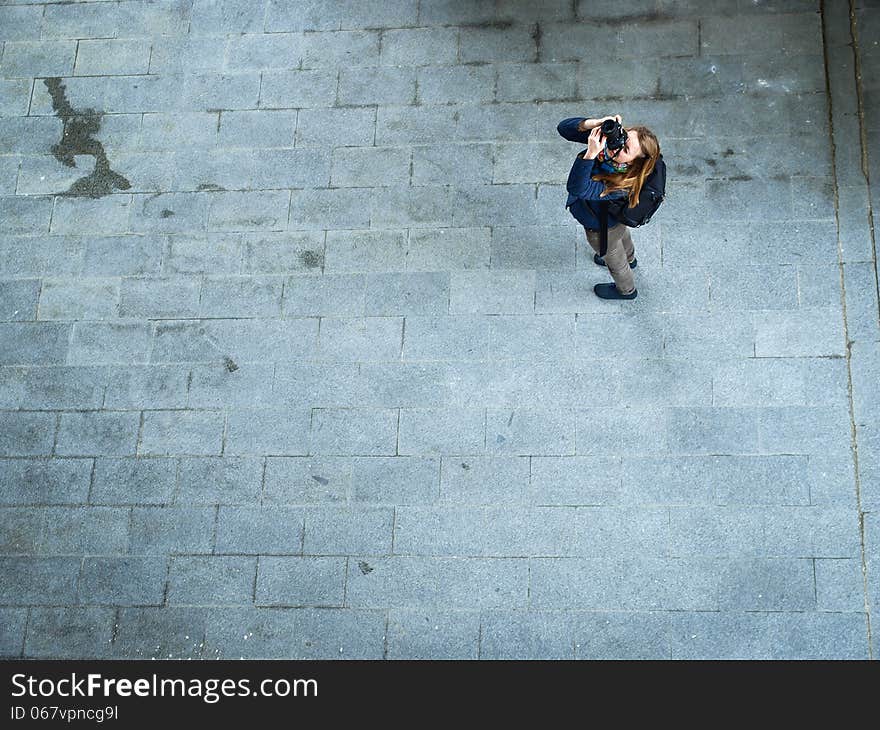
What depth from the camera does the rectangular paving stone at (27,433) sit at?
6.84 m

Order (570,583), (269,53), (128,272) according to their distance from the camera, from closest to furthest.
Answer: (570,583) < (128,272) < (269,53)

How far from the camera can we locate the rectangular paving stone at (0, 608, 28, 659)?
6.44m

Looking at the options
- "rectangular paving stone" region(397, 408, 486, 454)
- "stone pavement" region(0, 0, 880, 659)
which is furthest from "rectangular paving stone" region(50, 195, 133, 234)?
"rectangular paving stone" region(397, 408, 486, 454)

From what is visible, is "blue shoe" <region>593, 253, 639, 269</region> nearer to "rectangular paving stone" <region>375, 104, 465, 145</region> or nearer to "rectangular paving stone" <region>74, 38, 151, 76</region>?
"rectangular paving stone" <region>375, 104, 465, 145</region>

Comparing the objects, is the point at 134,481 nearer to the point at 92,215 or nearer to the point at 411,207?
the point at 92,215

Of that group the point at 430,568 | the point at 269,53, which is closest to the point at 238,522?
the point at 430,568

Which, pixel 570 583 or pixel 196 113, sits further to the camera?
pixel 196 113

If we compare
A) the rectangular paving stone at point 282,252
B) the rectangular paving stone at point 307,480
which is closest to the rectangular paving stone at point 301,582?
the rectangular paving stone at point 307,480

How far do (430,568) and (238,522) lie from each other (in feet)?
4.84

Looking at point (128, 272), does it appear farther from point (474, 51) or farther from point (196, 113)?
point (474, 51)

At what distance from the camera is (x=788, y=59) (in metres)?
7.21

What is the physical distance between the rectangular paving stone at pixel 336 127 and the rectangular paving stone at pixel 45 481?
3.20 metres

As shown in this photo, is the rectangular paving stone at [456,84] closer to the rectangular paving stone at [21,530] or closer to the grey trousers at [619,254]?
the grey trousers at [619,254]

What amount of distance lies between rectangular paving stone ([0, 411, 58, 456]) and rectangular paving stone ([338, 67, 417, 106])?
11.8ft
